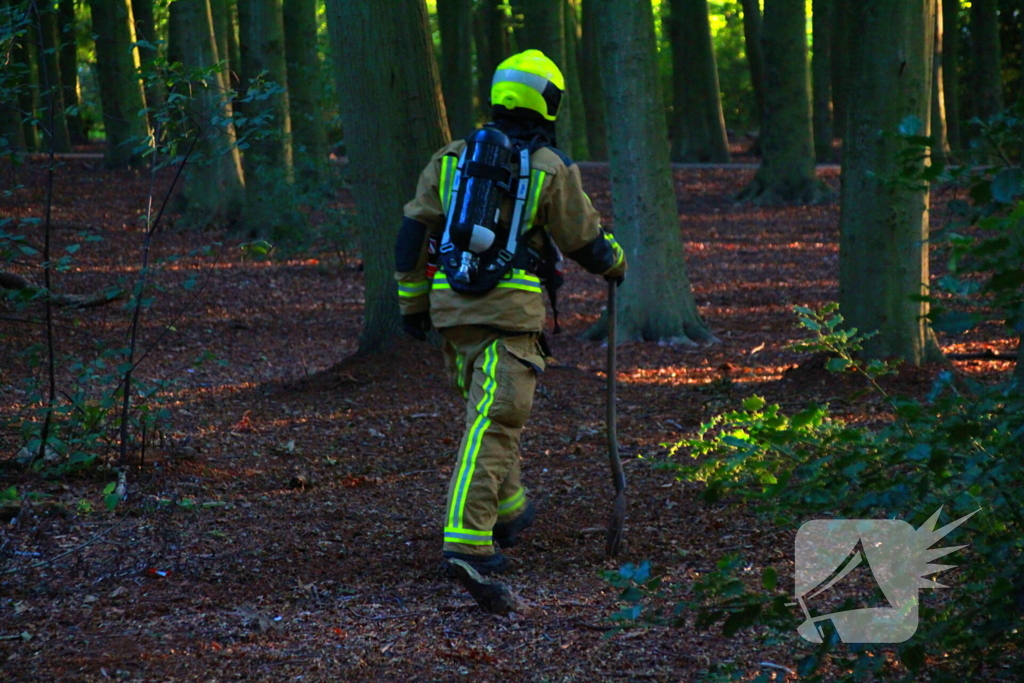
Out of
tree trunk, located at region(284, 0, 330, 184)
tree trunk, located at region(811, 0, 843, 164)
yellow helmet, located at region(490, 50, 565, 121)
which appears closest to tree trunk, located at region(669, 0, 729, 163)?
tree trunk, located at region(811, 0, 843, 164)

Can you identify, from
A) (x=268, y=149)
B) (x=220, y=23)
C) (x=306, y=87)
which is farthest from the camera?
(x=220, y=23)

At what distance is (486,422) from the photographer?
441 cm

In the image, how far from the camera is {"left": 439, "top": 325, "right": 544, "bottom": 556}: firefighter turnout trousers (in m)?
4.33

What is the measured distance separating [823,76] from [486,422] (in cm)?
2178

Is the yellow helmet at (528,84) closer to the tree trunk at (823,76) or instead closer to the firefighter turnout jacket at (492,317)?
the firefighter turnout jacket at (492,317)

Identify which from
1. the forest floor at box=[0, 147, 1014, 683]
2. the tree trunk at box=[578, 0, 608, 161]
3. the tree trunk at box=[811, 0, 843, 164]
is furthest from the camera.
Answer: the tree trunk at box=[578, 0, 608, 161]

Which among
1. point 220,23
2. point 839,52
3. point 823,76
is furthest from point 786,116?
point 220,23

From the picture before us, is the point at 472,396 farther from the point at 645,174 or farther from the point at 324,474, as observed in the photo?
the point at 645,174

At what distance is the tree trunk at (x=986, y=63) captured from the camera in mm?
17544

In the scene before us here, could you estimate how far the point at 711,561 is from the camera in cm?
455

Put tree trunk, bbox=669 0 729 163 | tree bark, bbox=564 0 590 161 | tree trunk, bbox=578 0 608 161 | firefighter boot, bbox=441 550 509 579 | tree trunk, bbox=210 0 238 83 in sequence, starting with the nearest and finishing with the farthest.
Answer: firefighter boot, bbox=441 550 509 579, tree trunk, bbox=210 0 238 83, tree trunk, bbox=669 0 729 163, tree trunk, bbox=578 0 608 161, tree bark, bbox=564 0 590 161

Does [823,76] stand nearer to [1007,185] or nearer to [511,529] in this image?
[511,529]

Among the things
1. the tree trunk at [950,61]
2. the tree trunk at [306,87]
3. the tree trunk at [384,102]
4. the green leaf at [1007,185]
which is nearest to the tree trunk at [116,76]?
the tree trunk at [306,87]

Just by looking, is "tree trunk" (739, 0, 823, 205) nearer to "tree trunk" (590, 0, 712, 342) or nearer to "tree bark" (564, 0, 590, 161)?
"tree bark" (564, 0, 590, 161)
